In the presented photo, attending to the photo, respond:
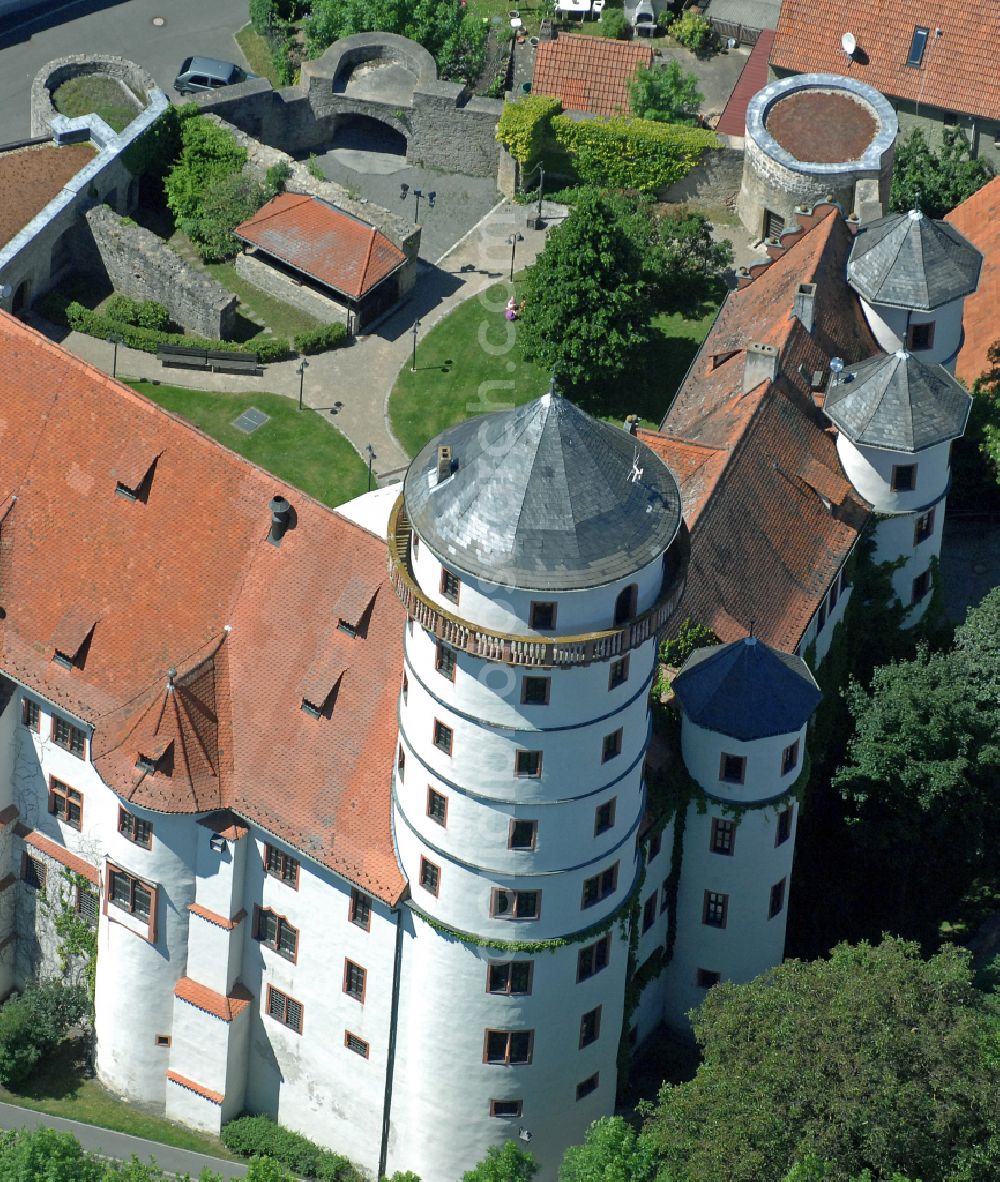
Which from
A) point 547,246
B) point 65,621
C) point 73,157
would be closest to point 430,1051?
point 65,621

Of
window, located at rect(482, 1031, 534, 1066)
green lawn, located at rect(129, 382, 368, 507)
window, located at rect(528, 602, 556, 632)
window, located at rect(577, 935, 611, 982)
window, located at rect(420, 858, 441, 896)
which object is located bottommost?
green lawn, located at rect(129, 382, 368, 507)

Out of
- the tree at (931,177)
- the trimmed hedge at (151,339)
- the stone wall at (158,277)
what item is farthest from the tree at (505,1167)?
the tree at (931,177)

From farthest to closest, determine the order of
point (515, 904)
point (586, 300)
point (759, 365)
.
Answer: point (586, 300)
point (759, 365)
point (515, 904)

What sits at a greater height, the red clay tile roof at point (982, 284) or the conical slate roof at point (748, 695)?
the conical slate roof at point (748, 695)

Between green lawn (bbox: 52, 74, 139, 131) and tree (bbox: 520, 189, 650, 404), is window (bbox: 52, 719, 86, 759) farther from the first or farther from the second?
green lawn (bbox: 52, 74, 139, 131)

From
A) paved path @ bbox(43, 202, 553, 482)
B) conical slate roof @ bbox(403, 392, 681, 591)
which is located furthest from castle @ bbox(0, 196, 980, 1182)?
paved path @ bbox(43, 202, 553, 482)

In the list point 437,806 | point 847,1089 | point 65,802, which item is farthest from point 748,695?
point 65,802

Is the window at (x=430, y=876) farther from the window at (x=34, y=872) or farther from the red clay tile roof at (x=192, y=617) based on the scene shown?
the window at (x=34, y=872)

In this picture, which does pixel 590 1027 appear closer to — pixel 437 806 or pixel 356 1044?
pixel 356 1044
